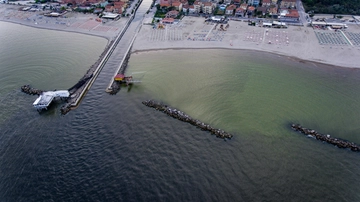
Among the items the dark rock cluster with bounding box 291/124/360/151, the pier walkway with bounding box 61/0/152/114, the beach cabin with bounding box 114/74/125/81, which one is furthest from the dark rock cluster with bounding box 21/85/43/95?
the dark rock cluster with bounding box 291/124/360/151

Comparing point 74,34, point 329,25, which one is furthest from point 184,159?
point 329,25

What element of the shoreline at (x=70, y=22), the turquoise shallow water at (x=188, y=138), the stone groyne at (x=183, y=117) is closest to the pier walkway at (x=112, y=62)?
the turquoise shallow water at (x=188, y=138)

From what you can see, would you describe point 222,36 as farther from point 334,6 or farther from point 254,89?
point 334,6

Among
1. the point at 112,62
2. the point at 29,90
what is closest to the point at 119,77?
the point at 112,62

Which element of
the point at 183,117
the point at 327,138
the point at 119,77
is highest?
the point at 119,77

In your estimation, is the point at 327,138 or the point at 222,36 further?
the point at 222,36

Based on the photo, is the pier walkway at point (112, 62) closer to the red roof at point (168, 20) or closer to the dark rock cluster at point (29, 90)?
the dark rock cluster at point (29, 90)

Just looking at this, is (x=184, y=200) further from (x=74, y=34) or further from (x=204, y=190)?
(x=74, y=34)
